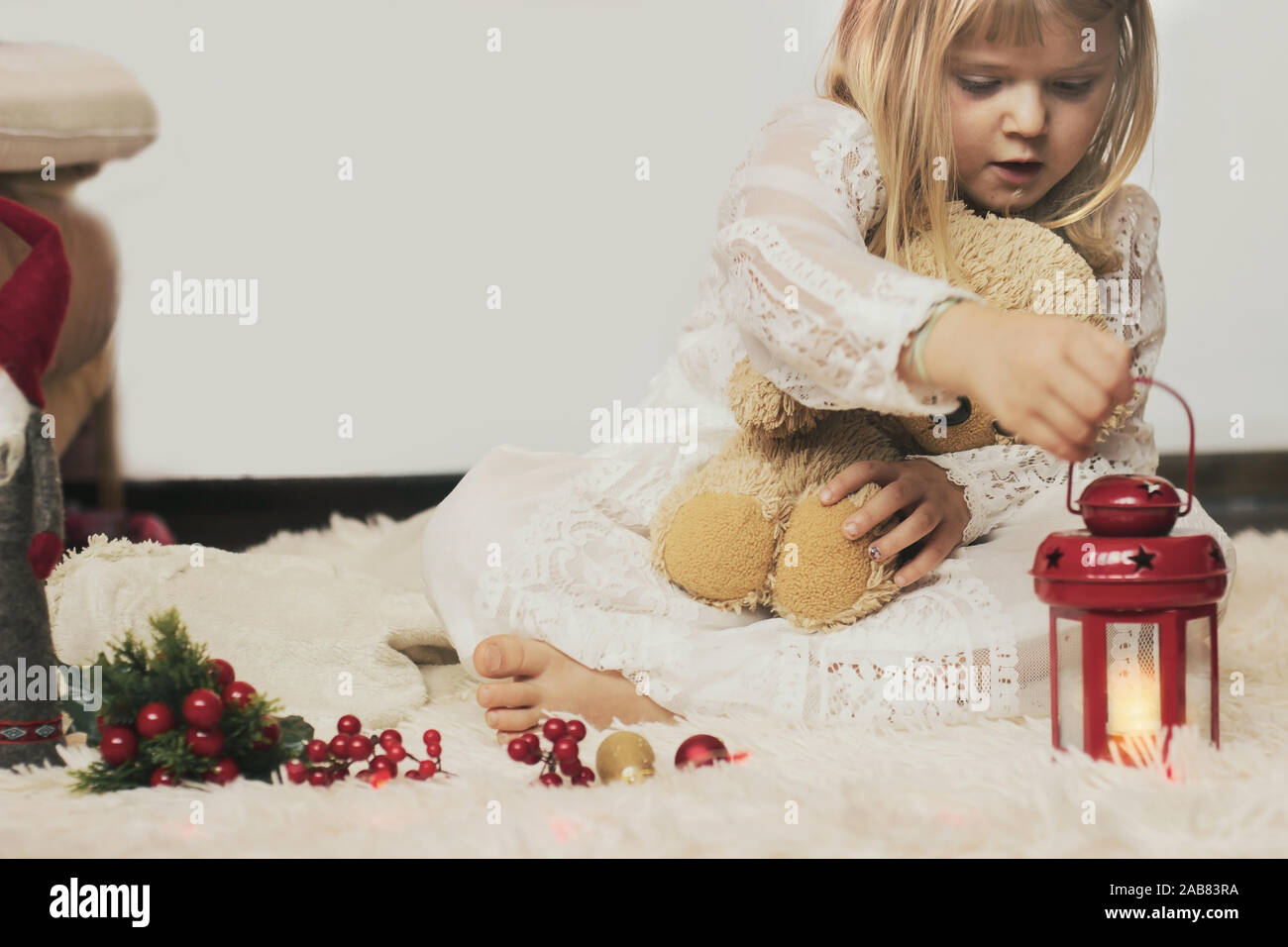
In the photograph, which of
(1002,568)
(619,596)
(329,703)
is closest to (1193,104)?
(1002,568)

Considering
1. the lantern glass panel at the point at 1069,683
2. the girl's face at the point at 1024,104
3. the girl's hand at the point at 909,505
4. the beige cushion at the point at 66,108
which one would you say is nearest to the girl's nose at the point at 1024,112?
the girl's face at the point at 1024,104

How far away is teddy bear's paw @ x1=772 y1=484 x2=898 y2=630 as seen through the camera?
2.89 ft

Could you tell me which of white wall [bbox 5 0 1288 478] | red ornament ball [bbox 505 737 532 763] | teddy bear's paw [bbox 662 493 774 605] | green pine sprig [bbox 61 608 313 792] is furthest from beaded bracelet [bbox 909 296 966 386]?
white wall [bbox 5 0 1288 478]

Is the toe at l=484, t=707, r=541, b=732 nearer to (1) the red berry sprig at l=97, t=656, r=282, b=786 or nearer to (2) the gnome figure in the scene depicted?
(1) the red berry sprig at l=97, t=656, r=282, b=786

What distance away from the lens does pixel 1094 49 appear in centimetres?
93

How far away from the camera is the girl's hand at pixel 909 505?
88 cm

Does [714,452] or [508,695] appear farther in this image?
[714,452]

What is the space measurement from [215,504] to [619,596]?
3.73 ft

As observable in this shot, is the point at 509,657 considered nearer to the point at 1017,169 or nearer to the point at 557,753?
the point at 557,753

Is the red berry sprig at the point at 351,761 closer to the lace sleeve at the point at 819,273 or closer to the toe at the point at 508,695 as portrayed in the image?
the toe at the point at 508,695

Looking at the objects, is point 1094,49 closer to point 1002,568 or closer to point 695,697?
point 1002,568

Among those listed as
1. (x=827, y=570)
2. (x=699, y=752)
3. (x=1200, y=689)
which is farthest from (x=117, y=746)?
(x=1200, y=689)

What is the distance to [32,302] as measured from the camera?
2.68 ft

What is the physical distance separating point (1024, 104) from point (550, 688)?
0.59 m
